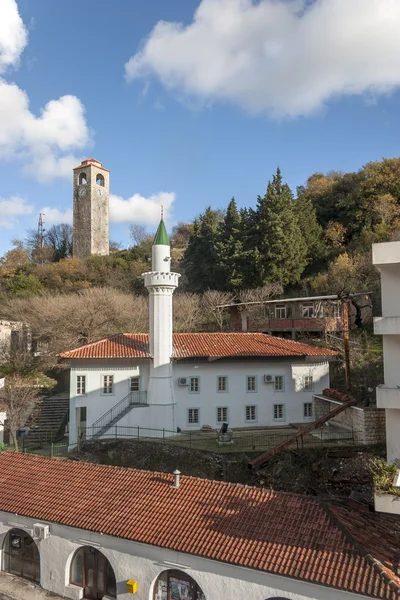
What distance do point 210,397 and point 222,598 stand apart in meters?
15.1

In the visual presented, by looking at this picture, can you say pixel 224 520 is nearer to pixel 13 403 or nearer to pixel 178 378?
pixel 178 378

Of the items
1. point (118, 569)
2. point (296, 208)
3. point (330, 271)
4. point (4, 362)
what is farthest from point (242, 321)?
point (118, 569)

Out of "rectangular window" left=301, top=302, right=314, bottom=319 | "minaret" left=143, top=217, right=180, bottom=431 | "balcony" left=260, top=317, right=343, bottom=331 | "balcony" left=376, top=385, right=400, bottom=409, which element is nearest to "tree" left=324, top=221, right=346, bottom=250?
"rectangular window" left=301, top=302, right=314, bottom=319

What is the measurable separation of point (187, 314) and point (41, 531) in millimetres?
27774

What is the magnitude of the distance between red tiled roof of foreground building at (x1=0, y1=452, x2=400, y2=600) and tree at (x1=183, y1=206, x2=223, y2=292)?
3004cm

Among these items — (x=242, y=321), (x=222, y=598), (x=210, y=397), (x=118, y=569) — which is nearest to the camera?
(x=222, y=598)

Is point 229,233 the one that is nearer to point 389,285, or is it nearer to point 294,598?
point 389,285

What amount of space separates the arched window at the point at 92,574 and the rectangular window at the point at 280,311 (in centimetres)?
2804

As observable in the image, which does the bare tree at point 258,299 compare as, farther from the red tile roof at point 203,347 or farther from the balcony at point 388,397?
the balcony at point 388,397

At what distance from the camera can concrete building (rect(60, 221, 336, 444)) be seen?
2316 cm

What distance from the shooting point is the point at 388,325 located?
11820mm

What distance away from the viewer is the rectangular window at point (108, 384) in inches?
926

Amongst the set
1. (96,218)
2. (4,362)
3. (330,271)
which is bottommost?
(4,362)

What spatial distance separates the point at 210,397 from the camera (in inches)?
959
